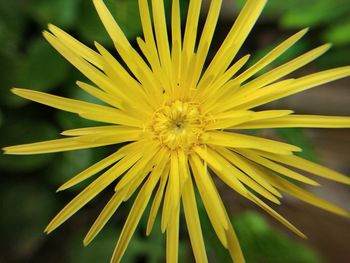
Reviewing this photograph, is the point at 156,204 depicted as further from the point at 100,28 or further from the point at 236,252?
the point at 100,28

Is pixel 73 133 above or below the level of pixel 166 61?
below

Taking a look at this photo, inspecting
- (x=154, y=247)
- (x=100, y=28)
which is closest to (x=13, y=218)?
(x=154, y=247)

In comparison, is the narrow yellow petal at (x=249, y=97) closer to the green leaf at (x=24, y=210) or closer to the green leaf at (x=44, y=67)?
the green leaf at (x=44, y=67)

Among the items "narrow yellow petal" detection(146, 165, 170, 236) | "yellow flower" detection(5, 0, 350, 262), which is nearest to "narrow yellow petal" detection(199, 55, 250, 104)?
"yellow flower" detection(5, 0, 350, 262)

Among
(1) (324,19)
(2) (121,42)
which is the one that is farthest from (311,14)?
(2) (121,42)

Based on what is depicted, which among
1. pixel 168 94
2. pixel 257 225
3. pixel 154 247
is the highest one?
pixel 168 94

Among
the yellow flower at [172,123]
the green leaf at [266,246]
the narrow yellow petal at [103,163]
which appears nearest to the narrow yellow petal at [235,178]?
the yellow flower at [172,123]

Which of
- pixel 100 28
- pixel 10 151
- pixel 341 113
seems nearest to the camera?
pixel 10 151

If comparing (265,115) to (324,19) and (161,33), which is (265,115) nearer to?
(161,33)
